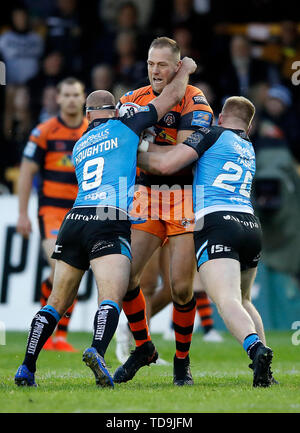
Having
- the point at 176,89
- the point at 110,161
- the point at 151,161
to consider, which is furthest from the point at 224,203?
the point at 176,89

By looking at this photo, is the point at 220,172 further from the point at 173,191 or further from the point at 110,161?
the point at 110,161

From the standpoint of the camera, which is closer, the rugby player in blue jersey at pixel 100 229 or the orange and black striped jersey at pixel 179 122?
the rugby player in blue jersey at pixel 100 229

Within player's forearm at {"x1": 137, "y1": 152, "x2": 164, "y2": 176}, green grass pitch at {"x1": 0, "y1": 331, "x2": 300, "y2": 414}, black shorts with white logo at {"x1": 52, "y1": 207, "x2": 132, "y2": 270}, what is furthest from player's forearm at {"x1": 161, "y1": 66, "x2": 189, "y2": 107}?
green grass pitch at {"x1": 0, "y1": 331, "x2": 300, "y2": 414}

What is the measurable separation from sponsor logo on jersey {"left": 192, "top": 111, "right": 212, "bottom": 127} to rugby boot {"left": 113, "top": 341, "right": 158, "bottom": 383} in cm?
176

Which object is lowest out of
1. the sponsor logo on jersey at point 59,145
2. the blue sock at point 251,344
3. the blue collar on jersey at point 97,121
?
the blue sock at point 251,344

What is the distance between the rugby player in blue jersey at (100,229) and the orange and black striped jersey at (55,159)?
137 inches

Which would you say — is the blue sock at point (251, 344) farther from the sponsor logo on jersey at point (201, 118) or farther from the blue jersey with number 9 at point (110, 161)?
the sponsor logo on jersey at point (201, 118)

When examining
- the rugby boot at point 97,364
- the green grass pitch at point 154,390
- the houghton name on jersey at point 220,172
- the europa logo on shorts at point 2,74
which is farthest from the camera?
the europa logo on shorts at point 2,74

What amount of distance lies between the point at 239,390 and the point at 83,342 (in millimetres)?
5031

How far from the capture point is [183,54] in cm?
1459

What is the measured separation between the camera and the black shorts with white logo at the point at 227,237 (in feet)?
20.7

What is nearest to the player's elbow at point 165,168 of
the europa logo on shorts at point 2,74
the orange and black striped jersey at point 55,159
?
the orange and black striped jersey at point 55,159

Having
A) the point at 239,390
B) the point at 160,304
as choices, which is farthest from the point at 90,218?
the point at 160,304

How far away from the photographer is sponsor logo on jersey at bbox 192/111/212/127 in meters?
6.90
